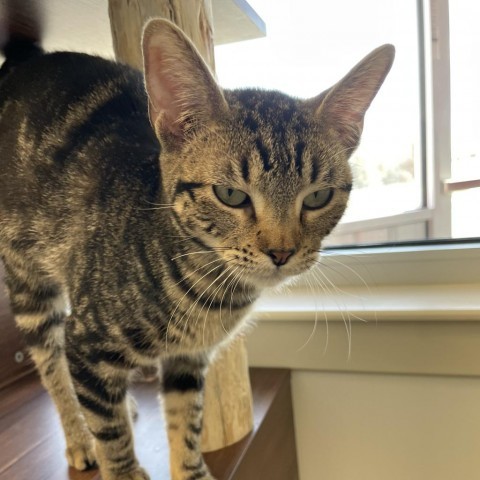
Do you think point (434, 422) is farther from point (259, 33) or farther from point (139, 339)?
point (259, 33)

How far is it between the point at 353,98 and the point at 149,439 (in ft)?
2.37

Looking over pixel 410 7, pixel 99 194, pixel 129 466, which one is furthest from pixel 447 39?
pixel 129 466

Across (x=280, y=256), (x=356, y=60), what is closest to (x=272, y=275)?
(x=280, y=256)

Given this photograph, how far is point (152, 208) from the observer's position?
74 centimetres

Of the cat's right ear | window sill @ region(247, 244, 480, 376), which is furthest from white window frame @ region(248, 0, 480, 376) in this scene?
the cat's right ear

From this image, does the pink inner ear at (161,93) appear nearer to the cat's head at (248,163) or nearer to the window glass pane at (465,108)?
the cat's head at (248,163)

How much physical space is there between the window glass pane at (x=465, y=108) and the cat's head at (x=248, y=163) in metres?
0.62

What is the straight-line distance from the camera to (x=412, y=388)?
104 centimetres

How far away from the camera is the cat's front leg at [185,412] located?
2.69 feet

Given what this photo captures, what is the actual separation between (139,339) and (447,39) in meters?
1.02

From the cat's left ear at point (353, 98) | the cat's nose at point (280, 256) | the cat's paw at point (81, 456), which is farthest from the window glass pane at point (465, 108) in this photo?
the cat's paw at point (81, 456)

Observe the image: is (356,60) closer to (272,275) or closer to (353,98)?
(353,98)

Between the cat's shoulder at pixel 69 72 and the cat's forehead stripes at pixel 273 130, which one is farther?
the cat's shoulder at pixel 69 72

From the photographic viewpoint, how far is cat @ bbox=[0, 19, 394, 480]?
2.14 ft
